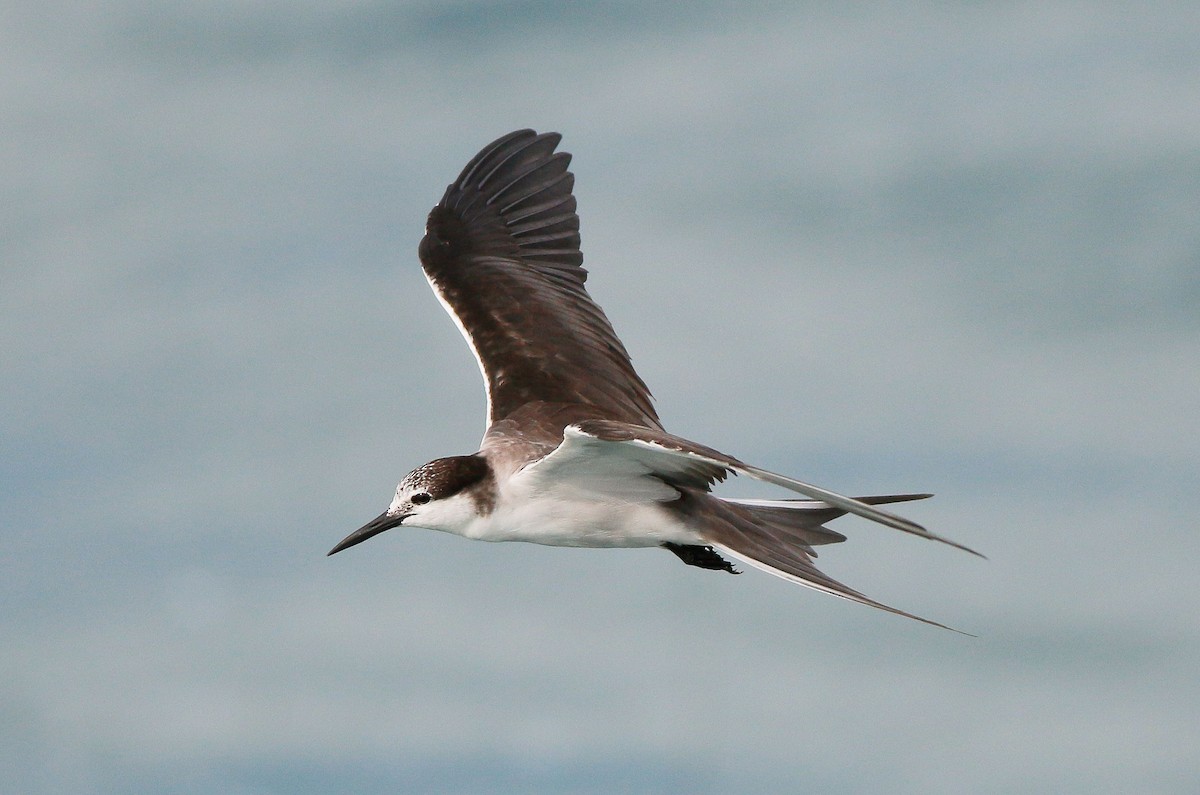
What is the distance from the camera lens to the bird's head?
10797mm

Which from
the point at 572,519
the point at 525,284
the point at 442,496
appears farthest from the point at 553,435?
the point at 525,284

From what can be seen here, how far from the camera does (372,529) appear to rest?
11031 mm

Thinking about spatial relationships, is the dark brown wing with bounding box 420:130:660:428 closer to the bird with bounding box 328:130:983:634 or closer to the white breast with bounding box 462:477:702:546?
the bird with bounding box 328:130:983:634

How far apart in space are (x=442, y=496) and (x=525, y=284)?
2910mm

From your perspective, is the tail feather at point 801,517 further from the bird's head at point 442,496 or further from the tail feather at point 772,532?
the bird's head at point 442,496

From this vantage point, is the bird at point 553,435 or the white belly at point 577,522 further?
the white belly at point 577,522

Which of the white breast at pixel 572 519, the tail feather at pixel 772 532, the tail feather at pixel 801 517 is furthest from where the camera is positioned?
the tail feather at pixel 801 517

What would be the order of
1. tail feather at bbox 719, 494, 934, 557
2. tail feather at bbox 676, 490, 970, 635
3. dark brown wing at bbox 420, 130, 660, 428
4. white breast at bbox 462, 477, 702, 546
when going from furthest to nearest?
dark brown wing at bbox 420, 130, 660, 428 < tail feather at bbox 719, 494, 934, 557 < white breast at bbox 462, 477, 702, 546 < tail feather at bbox 676, 490, 970, 635

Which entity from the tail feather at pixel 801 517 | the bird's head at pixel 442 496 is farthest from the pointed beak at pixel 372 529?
the tail feather at pixel 801 517

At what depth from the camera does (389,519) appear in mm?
10992

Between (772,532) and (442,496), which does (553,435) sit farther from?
(772,532)

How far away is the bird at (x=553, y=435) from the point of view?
10344mm

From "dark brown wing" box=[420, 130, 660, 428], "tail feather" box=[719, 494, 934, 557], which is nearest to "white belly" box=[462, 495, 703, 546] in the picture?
"tail feather" box=[719, 494, 934, 557]

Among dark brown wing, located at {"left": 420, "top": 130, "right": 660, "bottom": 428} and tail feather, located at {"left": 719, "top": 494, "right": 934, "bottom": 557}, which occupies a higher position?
dark brown wing, located at {"left": 420, "top": 130, "right": 660, "bottom": 428}
